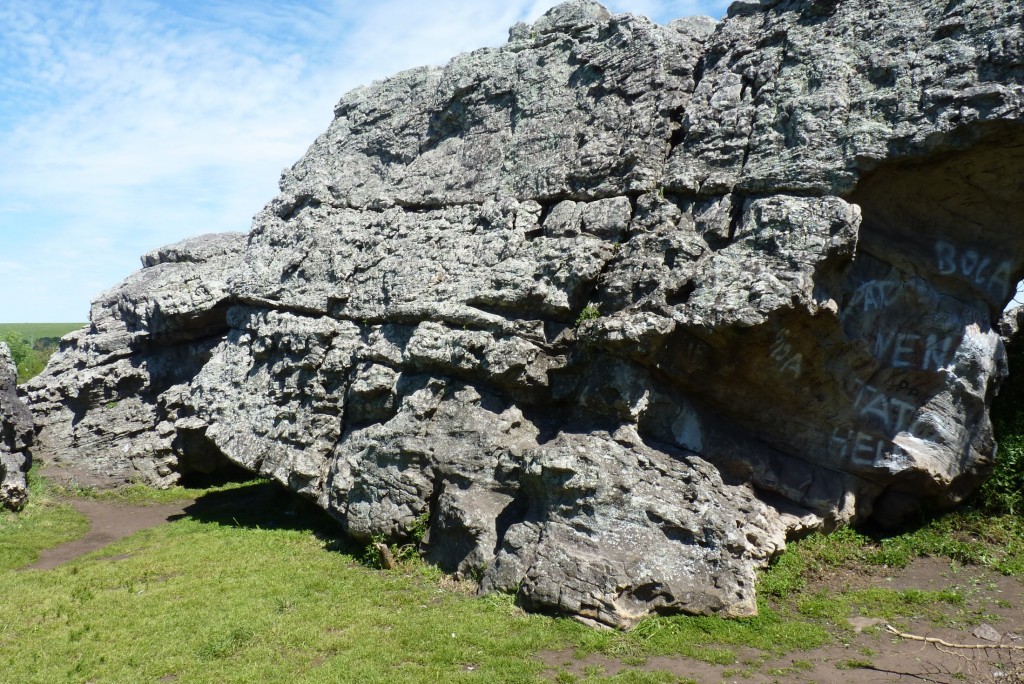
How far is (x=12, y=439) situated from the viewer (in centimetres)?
1884

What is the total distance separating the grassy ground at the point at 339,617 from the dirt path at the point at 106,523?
0.46 m

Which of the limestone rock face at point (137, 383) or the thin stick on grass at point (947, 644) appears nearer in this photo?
the thin stick on grass at point (947, 644)

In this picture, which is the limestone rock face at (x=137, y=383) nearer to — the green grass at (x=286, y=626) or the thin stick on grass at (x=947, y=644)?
the green grass at (x=286, y=626)

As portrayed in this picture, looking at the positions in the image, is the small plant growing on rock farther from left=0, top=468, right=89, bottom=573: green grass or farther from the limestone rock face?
left=0, top=468, right=89, bottom=573: green grass

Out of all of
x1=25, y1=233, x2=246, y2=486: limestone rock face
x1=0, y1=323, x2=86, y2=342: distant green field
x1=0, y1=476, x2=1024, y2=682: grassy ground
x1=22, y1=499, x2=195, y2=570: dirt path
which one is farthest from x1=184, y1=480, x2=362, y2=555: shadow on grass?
x1=0, y1=323, x2=86, y2=342: distant green field

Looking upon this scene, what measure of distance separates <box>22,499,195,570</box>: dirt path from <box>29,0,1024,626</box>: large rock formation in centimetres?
295

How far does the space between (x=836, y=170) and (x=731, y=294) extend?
2.62 metres

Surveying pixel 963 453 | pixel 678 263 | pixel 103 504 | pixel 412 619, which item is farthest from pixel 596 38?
pixel 103 504

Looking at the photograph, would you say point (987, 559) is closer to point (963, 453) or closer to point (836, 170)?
point (963, 453)

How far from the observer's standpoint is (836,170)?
1203 centimetres

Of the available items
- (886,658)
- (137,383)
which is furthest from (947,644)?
(137,383)

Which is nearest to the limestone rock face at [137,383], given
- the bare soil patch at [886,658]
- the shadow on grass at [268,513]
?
the shadow on grass at [268,513]

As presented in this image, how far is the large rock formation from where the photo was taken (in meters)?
11.5

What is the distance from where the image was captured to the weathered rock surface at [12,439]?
1695 cm
